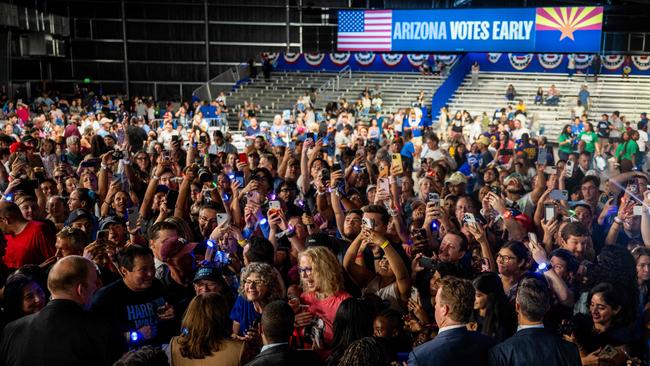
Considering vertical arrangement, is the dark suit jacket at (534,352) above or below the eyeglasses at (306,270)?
below

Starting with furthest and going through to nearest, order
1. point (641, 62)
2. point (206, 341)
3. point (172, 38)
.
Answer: point (172, 38) < point (641, 62) < point (206, 341)

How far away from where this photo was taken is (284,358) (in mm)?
3375

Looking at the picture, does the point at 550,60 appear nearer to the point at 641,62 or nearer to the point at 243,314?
the point at 641,62

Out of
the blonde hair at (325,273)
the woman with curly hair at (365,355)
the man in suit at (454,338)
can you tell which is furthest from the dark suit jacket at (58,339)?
the man in suit at (454,338)

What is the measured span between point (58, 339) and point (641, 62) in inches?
1054

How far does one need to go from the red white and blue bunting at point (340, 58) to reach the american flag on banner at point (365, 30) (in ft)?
1.42

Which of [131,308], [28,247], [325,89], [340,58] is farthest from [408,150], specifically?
[340,58]

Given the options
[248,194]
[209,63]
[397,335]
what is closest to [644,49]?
[209,63]

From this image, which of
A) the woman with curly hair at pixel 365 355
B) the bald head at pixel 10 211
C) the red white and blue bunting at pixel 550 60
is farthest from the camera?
the red white and blue bunting at pixel 550 60

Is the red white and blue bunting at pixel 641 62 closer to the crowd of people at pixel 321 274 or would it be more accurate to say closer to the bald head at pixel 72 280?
the crowd of people at pixel 321 274

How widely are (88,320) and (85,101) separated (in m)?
27.4

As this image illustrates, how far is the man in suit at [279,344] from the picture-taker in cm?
337

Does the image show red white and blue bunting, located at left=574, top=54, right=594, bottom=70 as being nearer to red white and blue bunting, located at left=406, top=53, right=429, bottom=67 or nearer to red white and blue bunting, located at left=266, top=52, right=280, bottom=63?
red white and blue bunting, located at left=406, top=53, right=429, bottom=67

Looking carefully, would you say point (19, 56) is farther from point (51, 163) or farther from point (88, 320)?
point (88, 320)
